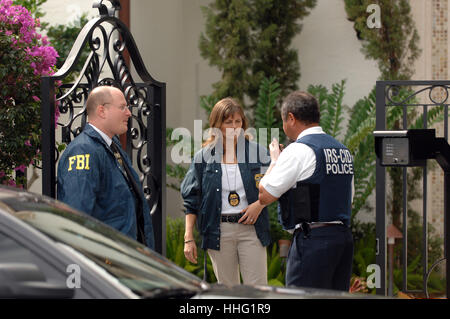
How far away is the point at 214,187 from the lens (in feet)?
17.5

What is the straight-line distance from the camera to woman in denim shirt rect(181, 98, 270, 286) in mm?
5301

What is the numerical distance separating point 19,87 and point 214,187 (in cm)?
162

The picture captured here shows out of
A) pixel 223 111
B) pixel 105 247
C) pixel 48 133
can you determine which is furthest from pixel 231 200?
pixel 105 247

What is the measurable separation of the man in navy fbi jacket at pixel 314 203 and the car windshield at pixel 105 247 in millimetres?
1584

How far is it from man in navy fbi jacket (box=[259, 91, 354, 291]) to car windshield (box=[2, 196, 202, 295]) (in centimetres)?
158

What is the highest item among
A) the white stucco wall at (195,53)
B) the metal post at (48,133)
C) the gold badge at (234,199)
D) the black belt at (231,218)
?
the white stucco wall at (195,53)

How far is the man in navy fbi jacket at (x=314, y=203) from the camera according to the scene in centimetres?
455

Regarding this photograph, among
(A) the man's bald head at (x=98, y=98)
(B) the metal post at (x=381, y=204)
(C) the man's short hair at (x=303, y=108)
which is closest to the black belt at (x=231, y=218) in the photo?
(C) the man's short hair at (x=303, y=108)

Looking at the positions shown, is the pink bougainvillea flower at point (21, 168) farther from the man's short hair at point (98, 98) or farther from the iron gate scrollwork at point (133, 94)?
the man's short hair at point (98, 98)

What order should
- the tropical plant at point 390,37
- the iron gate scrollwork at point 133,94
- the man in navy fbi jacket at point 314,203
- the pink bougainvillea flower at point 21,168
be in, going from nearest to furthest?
the man in navy fbi jacket at point 314,203 → the iron gate scrollwork at point 133,94 → the pink bougainvillea flower at point 21,168 → the tropical plant at point 390,37

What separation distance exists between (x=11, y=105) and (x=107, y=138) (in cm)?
141

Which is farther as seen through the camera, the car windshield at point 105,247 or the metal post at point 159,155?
the metal post at point 159,155

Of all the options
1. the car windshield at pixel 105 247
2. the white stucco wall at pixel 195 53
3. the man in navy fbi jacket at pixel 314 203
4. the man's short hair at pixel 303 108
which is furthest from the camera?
the white stucco wall at pixel 195 53

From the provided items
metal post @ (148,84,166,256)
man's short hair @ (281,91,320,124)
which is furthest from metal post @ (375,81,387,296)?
metal post @ (148,84,166,256)
